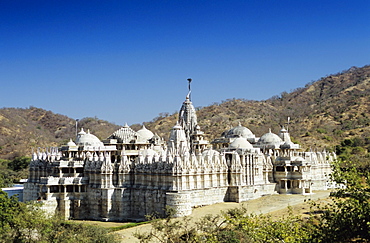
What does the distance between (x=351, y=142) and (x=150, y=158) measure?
2439 inches

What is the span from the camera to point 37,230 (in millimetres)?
36281

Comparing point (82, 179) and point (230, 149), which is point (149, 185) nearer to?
point (82, 179)

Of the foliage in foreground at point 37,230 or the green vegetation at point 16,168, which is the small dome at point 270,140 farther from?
the green vegetation at point 16,168

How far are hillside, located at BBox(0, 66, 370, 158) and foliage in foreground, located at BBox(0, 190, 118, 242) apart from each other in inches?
2883

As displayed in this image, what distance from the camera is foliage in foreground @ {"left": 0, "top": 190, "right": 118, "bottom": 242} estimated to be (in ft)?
114

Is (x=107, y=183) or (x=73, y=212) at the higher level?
(x=107, y=183)

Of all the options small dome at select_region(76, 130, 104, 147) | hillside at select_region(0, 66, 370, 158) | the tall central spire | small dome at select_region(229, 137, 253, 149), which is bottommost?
small dome at select_region(229, 137, 253, 149)

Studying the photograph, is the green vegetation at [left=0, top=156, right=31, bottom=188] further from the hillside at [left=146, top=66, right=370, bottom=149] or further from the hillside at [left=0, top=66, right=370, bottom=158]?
the hillside at [left=146, top=66, right=370, bottom=149]

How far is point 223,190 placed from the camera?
53781 millimetres

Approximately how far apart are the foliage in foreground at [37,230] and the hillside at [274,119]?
240ft

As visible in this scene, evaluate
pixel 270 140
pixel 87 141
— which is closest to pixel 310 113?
pixel 270 140

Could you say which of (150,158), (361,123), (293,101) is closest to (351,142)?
(361,123)

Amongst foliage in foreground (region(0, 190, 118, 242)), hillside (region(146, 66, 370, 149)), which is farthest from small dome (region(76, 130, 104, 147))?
hillside (region(146, 66, 370, 149))

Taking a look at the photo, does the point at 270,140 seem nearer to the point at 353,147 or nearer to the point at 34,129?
the point at 353,147
